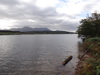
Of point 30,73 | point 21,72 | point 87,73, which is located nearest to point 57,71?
point 30,73

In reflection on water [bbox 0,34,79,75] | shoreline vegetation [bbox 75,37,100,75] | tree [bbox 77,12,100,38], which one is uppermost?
tree [bbox 77,12,100,38]

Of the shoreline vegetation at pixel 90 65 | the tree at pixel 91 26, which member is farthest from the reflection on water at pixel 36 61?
the tree at pixel 91 26

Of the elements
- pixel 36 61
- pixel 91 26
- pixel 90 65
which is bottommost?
pixel 36 61

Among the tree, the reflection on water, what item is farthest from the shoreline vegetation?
the tree

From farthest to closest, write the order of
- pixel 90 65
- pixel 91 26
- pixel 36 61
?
1. pixel 91 26
2. pixel 36 61
3. pixel 90 65

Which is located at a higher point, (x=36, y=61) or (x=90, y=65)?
(x=90, y=65)

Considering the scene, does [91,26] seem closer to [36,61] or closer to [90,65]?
[36,61]

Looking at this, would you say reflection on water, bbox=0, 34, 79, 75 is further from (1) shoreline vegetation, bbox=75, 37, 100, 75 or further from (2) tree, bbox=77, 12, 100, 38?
(2) tree, bbox=77, 12, 100, 38

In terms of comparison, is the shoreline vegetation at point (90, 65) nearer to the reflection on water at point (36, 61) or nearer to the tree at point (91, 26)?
the reflection on water at point (36, 61)

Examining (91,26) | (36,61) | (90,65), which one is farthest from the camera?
(91,26)

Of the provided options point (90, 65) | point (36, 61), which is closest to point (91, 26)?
point (36, 61)

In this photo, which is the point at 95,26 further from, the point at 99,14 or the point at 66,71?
the point at 66,71

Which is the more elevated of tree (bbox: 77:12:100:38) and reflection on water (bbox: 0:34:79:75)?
tree (bbox: 77:12:100:38)

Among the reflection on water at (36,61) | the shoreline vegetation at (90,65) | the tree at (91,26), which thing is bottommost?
the reflection on water at (36,61)
